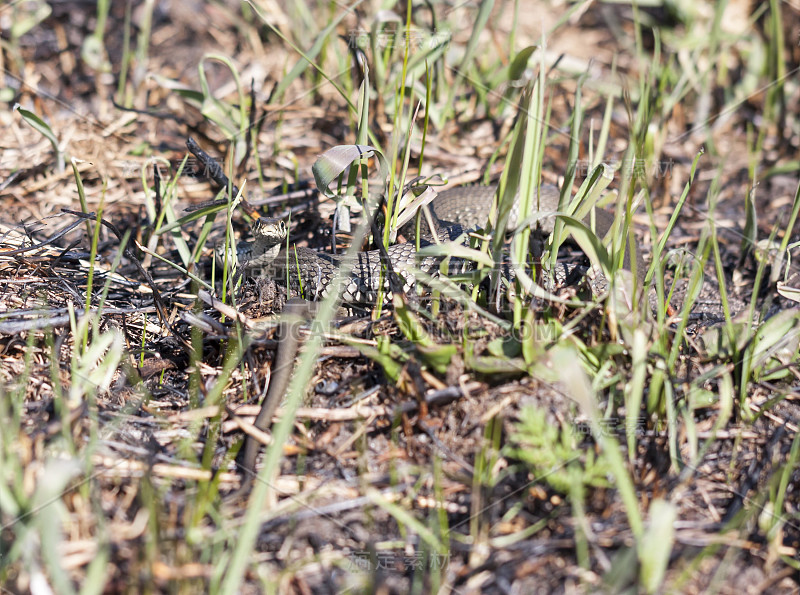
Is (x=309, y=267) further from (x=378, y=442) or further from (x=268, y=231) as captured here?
(x=378, y=442)

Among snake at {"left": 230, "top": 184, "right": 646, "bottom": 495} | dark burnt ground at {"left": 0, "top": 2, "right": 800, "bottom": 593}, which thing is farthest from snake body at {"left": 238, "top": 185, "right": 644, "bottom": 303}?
dark burnt ground at {"left": 0, "top": 2, "right": 800, "bottom": 593}

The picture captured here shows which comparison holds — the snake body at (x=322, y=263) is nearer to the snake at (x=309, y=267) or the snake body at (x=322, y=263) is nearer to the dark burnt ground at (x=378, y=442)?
the snake at (x=309, y=267)

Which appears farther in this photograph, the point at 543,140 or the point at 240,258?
the point at 240,258

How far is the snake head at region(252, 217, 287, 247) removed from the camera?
269 cm

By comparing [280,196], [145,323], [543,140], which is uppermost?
[543,140]

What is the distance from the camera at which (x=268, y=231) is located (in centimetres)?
270

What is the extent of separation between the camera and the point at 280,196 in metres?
3.16

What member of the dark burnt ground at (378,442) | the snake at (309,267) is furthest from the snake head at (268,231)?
the dark burnt ground at (378,442)

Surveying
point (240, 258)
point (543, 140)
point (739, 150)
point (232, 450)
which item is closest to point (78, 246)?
point (240, 258)

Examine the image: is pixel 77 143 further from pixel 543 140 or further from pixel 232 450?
pixel 543 140

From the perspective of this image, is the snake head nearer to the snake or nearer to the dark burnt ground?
the snake

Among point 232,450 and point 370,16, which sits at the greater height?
point 370,16

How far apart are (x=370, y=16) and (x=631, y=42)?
1945mm

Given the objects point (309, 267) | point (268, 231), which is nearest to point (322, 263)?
point (309, 267)
